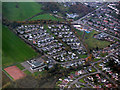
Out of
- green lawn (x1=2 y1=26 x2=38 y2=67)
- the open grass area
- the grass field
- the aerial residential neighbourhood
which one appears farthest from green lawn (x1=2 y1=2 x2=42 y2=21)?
the grass field

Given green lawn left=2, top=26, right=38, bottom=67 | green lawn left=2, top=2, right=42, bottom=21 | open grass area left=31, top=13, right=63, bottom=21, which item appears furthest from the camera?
open grass area left=31, top=13, right=63, bottom=21

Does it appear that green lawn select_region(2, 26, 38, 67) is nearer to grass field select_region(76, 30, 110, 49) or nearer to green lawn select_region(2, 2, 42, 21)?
green lawn select_region(2, 2, 42, 21)

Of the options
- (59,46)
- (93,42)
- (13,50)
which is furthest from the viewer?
(93,42)

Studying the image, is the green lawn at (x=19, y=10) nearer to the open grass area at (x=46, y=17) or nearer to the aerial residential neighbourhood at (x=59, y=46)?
the aerial residential neighbourhood at (x=59, y=46)

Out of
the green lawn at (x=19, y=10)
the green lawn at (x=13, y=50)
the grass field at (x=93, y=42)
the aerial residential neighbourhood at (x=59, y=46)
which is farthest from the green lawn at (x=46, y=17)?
the green lawn at (x=13, y=50)

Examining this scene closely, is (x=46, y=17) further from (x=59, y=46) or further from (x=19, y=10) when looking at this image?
(x=59, y=46)

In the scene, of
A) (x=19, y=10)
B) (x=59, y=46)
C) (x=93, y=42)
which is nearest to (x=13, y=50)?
(x=59, y=46)

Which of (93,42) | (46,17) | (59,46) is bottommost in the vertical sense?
(59,46)
